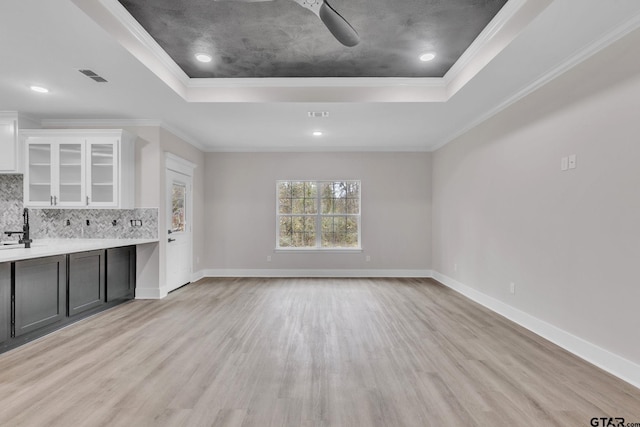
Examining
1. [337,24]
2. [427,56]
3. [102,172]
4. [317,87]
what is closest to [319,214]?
[317,87]

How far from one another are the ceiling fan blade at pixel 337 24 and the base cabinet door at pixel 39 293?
346 centimetres

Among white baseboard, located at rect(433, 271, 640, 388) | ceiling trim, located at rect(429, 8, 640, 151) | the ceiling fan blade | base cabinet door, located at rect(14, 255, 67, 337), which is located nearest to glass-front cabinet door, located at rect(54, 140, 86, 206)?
base cabinet door, located at rect(14, 255, 67, 337)

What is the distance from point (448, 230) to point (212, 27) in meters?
4.82

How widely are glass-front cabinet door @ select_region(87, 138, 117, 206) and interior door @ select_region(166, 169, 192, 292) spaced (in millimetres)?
769

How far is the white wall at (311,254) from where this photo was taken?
669 cm

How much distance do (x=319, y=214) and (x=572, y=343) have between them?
467 centimetres

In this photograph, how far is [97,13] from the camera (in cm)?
244

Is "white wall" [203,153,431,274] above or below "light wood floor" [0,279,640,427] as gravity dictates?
above

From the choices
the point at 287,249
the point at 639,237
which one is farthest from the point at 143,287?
the point at 639,237

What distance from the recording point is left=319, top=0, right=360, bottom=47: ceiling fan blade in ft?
6.65

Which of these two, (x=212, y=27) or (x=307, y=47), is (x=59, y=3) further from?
(x=307, y=47)

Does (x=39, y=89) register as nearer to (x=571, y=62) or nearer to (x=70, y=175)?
(x=70, y=175)

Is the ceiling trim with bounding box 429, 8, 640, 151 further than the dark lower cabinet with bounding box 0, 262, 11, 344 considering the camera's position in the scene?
No

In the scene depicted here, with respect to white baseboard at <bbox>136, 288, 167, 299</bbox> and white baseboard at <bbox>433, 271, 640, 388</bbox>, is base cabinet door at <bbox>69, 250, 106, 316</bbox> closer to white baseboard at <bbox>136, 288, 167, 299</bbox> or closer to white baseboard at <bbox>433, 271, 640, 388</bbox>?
white baseboard at <bbox>136, 288, 167, 299</bbox>
